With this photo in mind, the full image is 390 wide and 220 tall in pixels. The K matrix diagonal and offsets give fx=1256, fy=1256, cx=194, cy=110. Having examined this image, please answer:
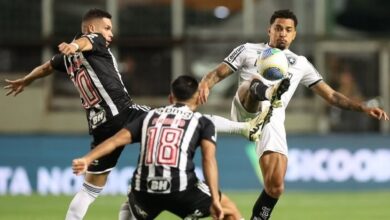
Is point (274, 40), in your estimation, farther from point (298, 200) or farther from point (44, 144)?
point (44, 144)

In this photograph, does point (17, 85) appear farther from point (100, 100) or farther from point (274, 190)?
point (274, 190)

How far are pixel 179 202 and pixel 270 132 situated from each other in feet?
8.76

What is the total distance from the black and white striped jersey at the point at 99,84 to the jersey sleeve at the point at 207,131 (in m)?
1.90

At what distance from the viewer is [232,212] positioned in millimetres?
10641

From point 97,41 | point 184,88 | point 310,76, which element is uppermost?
point 97,41

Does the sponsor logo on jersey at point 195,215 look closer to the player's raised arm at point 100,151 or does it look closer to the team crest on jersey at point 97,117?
the player's raised arm at point 100,151

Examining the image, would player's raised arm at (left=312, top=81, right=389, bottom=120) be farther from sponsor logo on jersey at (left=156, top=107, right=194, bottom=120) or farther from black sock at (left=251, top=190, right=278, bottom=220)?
sponsor logo on jersey at (left=156, top=107, right=194, bottom=120)

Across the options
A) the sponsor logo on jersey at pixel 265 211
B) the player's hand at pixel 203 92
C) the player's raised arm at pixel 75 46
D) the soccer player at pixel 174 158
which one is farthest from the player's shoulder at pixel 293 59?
the soccer player at pixel 174 158

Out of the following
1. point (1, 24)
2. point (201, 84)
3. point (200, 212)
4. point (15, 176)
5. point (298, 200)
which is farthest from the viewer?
point (1, 24)

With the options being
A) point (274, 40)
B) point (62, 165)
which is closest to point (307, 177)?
point (62, 165)

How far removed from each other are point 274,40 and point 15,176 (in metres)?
8.41

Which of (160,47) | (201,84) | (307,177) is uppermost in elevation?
(201,84)

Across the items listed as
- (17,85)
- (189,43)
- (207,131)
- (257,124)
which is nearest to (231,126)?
(257,124)

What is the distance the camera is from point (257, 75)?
1258 centimetres
